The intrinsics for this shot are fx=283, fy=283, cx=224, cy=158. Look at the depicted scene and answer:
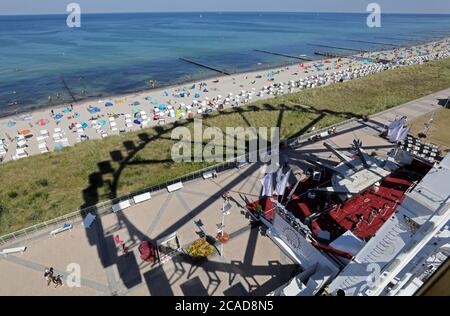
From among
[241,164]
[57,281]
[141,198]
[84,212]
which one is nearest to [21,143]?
[84,212]

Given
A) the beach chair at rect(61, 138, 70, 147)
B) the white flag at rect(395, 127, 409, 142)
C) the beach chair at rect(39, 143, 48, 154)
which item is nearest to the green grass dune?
the beach chair at rect(39, 143, 48, 154)

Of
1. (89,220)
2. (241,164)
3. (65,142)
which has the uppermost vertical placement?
(241,164)

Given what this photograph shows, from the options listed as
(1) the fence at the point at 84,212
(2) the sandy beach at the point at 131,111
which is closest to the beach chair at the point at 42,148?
(2) the sandy beach at the point at 131,111

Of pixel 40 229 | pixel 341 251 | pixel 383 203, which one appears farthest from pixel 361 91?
pixel 40 229

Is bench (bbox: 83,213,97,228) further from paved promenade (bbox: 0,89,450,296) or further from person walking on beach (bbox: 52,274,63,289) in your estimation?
person walking on beach (bbox: 52,274,63,289)

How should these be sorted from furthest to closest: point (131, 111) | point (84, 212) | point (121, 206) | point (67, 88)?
point (67, 88), point (131, 111), point (121, 206), point (84, 212)

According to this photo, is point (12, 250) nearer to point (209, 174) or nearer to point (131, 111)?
point (209, 174)

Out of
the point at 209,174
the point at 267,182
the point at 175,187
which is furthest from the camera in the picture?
the point at 209,174

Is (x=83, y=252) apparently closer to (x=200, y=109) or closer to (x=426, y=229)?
(x=426, y=229)
